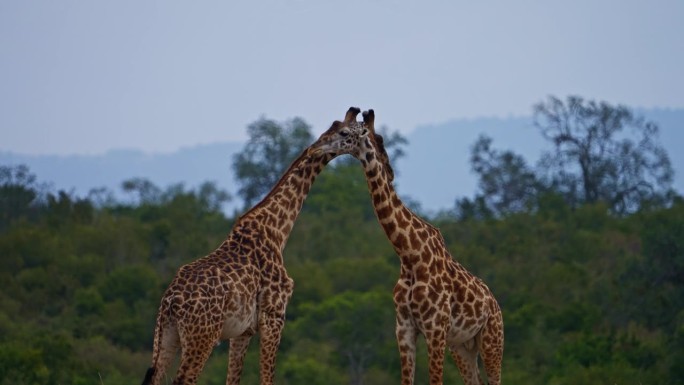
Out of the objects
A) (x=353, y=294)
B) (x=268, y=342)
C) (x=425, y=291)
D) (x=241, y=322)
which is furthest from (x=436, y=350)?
(x=353, y=294)

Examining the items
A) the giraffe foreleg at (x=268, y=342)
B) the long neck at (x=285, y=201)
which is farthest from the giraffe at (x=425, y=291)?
the giraffe foreleg at (x=268, y=342)

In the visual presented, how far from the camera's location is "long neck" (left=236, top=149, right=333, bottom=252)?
12008mm

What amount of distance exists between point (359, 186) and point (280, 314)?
A: 44853mm

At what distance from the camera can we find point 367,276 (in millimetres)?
39406

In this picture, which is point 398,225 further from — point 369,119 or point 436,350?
point 436,350

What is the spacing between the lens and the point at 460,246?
131ft

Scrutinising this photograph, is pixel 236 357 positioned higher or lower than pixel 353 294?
lower

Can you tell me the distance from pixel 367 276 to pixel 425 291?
28.3m

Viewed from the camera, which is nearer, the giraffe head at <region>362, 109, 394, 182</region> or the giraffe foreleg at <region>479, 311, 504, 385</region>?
the giraffe head at <region>362, 109, 394, 182</region>

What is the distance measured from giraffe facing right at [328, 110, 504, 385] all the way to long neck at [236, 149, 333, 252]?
2.36 ft

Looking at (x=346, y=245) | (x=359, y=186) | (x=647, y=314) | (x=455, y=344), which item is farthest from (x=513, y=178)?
(x=455, y=344)

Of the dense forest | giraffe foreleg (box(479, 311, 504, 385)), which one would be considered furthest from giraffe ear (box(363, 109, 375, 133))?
the dense forest

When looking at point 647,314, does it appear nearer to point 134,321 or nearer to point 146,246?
point 134,321

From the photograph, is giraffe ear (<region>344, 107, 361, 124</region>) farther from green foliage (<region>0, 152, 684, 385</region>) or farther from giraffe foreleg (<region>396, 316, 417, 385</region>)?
green foliage (<region>0, 152, 684, 385</region>)
